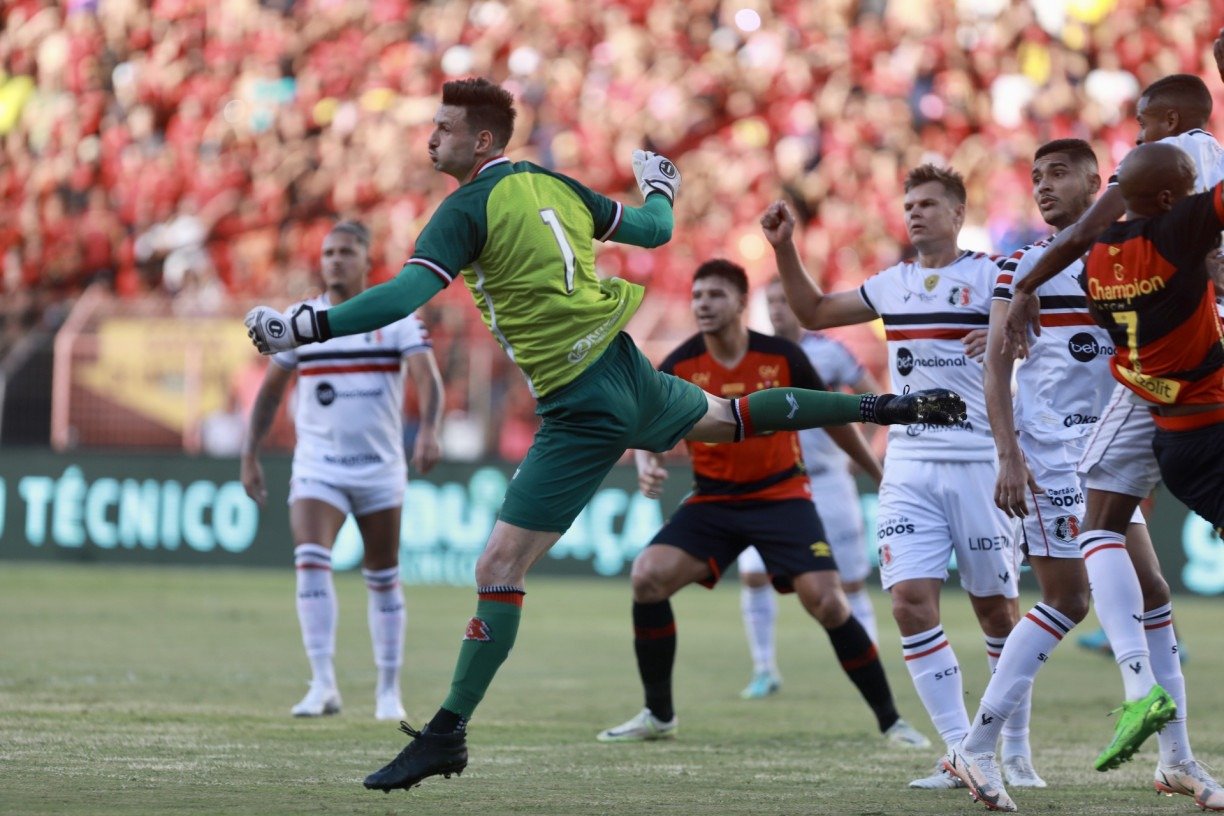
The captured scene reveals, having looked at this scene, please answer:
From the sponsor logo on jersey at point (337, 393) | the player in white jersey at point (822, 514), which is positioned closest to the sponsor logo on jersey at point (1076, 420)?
the player in white jersey at point (822, 514)

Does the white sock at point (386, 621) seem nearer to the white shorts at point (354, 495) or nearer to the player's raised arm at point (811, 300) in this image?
the white shorts at point (354, 495)

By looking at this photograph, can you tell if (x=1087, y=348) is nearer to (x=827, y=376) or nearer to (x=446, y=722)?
(x=446, y=722)

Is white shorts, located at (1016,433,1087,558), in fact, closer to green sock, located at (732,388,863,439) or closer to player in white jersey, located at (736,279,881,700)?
green sock, located at (732,388,863,439)

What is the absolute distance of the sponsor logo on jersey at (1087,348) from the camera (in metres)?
6.77

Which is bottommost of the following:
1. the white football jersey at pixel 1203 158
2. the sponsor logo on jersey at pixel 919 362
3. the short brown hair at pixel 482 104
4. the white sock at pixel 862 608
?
the white sock at pixel 862 608

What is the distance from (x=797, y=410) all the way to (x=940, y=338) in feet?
2.72

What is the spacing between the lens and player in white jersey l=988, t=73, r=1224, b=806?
6.02m

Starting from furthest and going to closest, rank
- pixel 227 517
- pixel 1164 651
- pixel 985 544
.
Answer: pixel 227 517, pixel 985 544, pixel 1164 651

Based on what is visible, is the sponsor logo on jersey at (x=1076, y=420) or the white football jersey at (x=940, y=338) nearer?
the sponsor logo on jersey at (x=1076, y=420)

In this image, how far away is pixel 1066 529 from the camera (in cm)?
664

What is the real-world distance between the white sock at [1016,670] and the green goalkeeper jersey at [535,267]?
1914 millimetres

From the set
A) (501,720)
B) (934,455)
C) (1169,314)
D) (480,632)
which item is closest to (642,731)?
(501,720)

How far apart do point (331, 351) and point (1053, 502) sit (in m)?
4.56

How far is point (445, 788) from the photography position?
646 cm
